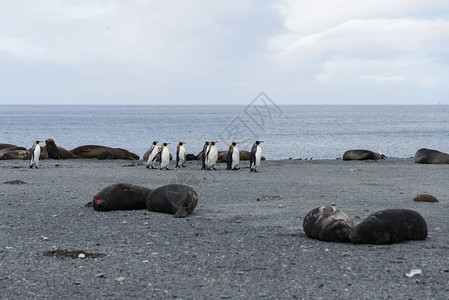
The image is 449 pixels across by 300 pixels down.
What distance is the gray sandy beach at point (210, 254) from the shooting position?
205 inches

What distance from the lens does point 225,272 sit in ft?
19.0

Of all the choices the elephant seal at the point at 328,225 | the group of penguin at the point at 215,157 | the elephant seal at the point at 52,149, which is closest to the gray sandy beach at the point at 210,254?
the elephant seal at the point at 328,225

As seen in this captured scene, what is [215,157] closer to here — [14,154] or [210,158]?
[210,158]

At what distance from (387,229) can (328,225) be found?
77cm

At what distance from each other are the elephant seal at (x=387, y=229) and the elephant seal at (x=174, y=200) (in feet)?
11.0

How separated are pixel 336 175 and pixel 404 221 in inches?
462

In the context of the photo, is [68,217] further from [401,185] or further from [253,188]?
[401,185]

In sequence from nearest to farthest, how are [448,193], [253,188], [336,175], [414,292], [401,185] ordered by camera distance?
[414,292], [448,193], [253,188], [401,185], [336,175]

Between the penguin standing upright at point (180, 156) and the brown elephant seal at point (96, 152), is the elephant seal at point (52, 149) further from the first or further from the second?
the penguin standing upright at point (180, 156)

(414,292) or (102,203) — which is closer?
(414,292)

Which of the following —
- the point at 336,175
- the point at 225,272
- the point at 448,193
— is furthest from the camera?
the point at 336,175

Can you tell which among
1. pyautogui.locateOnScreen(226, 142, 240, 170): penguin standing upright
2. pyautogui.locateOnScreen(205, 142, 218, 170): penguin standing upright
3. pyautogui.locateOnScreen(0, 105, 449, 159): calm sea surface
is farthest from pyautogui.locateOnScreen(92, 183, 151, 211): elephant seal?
pyautogui.locateOnScreen(226, 142, 240, 170): penguin standing upright

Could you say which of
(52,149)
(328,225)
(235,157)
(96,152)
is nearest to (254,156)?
(235,157)

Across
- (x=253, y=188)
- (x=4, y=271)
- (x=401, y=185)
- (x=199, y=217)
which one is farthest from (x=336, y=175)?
(x=4, y=271)
